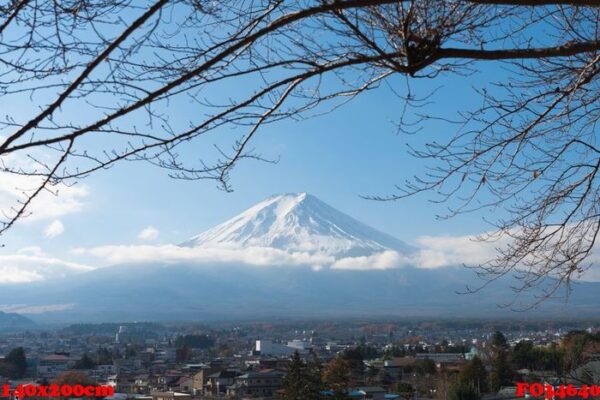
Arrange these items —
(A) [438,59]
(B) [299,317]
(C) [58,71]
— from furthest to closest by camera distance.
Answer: (B) [299,317]
(A) [438,59]
(C) [58,71]

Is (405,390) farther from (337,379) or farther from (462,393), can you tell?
(337,379)

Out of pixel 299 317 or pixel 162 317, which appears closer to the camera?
pixel 299 317

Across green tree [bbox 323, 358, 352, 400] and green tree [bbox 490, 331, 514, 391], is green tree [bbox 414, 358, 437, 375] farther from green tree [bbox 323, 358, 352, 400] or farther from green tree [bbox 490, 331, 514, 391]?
green tree [bbox 323, 358, 352, 400]

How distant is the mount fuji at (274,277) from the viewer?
96.8 meters

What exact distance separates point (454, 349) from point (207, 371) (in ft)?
38.3

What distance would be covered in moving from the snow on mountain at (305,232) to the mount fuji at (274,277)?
146mm

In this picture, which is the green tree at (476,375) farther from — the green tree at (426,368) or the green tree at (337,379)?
the green tree at (426,368)

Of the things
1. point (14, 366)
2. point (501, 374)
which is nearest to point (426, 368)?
point (501, 374)

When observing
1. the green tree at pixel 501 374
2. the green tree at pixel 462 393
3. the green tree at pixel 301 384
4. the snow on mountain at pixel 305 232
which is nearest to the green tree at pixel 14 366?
the green tree at pixel 301 384

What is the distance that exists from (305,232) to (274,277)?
8.14 metres

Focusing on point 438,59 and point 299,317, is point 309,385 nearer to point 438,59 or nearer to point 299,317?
point 438,59

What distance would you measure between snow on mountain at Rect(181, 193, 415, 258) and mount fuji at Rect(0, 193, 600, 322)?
15 cm

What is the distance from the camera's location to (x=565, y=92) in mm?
2260

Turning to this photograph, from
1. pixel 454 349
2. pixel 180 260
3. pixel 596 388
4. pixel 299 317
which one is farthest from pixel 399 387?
pixel 180 260
